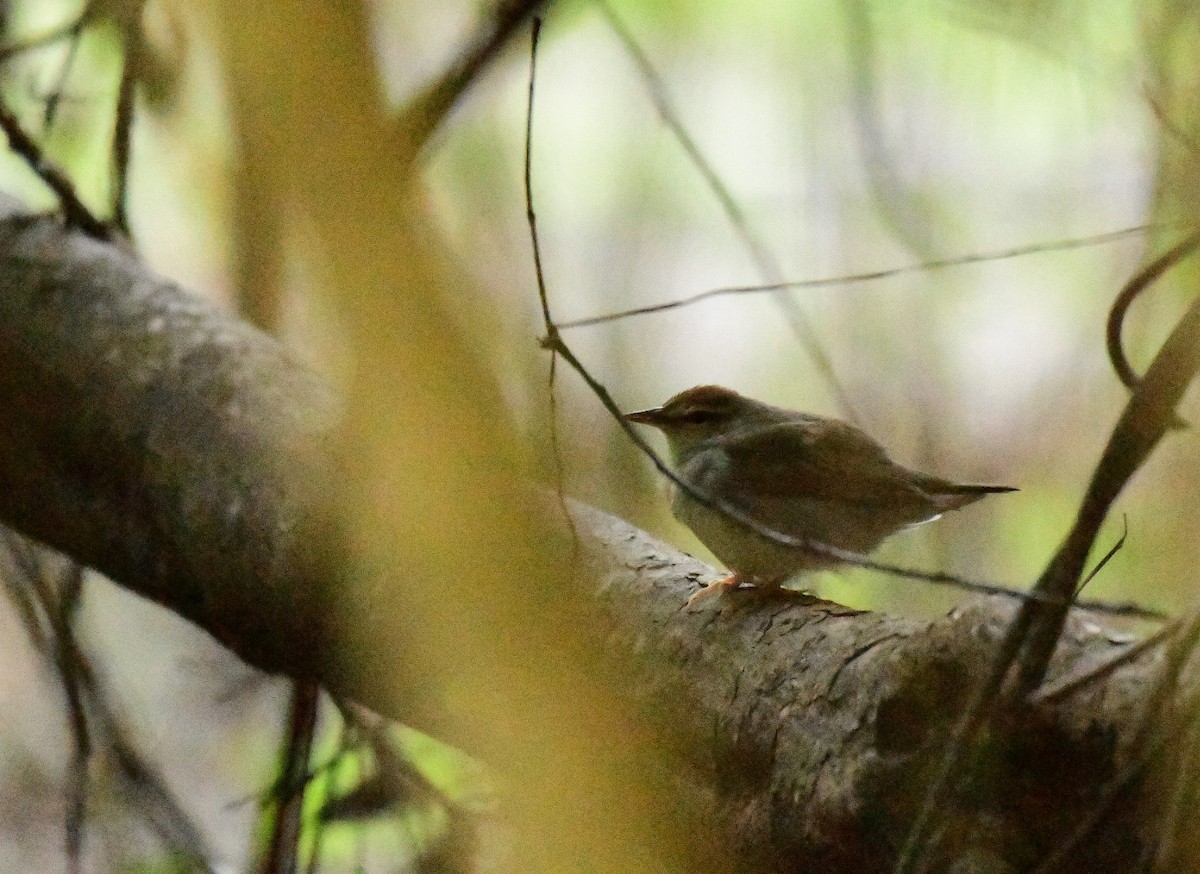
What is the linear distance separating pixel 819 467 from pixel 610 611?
129cm

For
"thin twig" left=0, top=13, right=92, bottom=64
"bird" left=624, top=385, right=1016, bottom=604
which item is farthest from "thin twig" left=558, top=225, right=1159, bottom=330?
"thin twig" left=0, top=13, right=92, bottom=64

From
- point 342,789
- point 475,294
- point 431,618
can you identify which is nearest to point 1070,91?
point 475,294

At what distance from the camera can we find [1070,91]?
3.07 meters

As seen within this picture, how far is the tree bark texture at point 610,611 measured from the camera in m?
1.37

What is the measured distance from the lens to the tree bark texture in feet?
4.49

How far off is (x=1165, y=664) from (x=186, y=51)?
8.75 ft

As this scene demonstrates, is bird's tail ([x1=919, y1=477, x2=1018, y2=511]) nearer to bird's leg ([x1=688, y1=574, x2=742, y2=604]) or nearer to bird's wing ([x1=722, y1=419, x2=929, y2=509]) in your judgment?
bird's wing ([x1=722, y1=419, x2=929, y2=509])

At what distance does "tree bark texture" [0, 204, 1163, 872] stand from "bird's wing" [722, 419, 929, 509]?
0.91 meters

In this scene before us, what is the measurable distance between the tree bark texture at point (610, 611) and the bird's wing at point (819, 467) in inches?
35.8

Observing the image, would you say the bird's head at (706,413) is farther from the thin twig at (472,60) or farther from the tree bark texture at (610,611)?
the thin twig at (472,60)

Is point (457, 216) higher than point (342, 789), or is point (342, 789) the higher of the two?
point (457, 216)

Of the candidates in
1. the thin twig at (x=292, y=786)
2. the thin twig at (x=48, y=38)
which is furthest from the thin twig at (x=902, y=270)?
the thin twig at (x=48, y=38)

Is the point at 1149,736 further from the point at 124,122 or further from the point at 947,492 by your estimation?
the point at 124,122

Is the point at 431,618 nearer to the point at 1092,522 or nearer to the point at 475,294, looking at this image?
the point at 475,294
